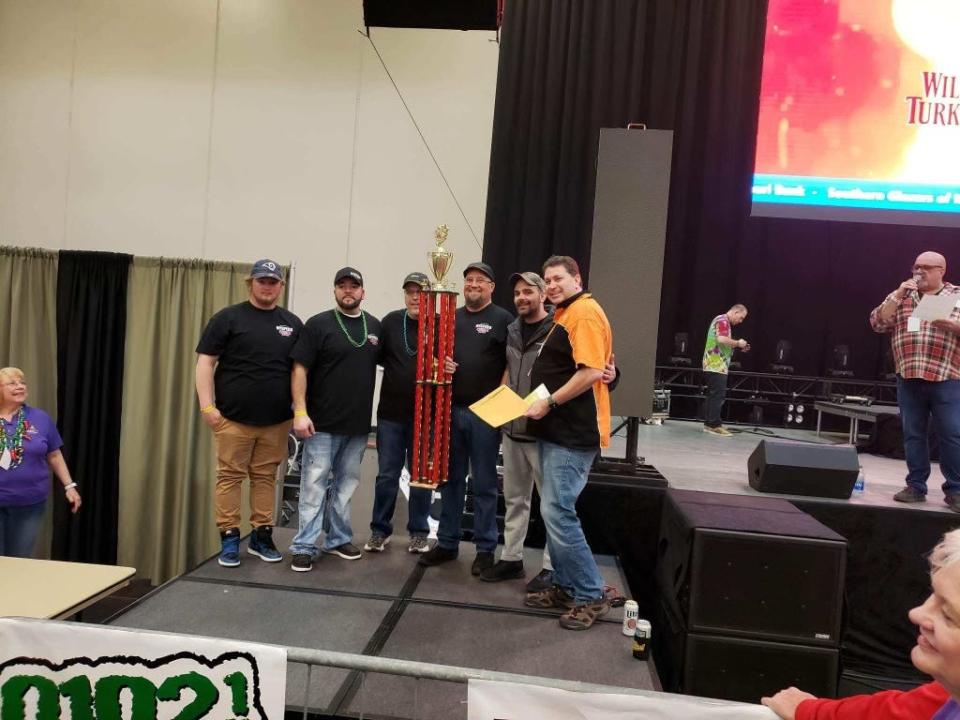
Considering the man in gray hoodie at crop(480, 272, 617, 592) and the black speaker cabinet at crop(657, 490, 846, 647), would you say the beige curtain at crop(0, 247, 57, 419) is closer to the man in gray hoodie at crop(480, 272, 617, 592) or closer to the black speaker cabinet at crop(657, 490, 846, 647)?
the man in gray hoodie at crop(480, 272, 617, 592)

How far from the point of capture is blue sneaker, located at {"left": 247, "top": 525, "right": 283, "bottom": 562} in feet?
10.6

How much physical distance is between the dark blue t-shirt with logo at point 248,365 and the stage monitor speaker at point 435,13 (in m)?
3.48

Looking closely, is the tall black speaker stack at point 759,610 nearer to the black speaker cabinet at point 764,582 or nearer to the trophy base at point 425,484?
the black speaker cabinet at point 764,582

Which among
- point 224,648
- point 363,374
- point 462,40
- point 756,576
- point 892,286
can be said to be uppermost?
point 462,40

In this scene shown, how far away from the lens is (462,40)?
21.2 feet

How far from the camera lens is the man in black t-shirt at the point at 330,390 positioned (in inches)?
122

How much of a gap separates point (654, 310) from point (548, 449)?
1.25 meters

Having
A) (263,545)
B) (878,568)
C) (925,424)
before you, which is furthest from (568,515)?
(925,424)

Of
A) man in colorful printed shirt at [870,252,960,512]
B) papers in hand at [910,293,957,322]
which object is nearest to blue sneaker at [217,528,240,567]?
man in colorful printed shirt at [870,252,960,512]

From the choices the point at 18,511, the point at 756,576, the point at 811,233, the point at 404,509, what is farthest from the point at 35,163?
the point at 811,233

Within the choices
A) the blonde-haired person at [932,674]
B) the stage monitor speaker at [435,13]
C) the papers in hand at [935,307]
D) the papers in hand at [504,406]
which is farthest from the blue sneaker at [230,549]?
the stage monitor speaker at [435,13]

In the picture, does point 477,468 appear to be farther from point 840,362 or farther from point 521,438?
point 840,362

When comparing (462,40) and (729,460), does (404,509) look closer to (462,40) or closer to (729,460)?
(729,460)

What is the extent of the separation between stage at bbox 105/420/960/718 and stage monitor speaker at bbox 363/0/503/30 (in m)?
3.94
